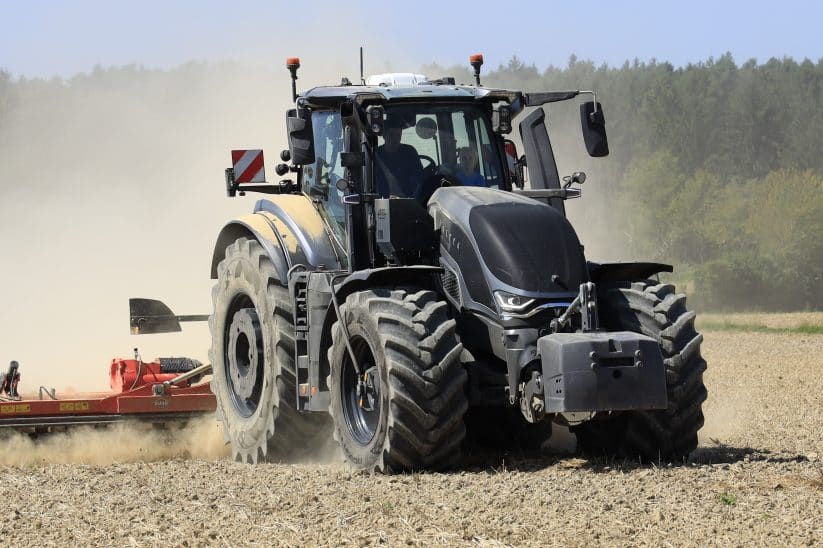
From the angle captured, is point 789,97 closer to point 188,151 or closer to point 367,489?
point 188,151

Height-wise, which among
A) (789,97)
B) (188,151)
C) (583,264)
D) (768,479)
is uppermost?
(789,97)

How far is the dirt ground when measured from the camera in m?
7.52

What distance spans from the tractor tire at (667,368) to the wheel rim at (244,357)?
333 centimetres

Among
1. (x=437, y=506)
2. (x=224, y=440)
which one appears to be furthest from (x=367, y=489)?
(x=224, y=440)

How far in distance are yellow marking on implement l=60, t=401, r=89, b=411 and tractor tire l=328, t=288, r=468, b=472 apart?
11.7ft

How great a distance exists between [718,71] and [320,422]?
76836 millimetres

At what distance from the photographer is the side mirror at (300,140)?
10578 millimetres

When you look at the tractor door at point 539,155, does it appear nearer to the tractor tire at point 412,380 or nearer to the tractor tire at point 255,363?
the tractor tire at point 412,380

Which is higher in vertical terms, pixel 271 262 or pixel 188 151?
pixel 188 151

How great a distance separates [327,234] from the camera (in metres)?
11.6

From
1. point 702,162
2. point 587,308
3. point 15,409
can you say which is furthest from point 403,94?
point 702,162

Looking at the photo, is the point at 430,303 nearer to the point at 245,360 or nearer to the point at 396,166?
the point at 396,166

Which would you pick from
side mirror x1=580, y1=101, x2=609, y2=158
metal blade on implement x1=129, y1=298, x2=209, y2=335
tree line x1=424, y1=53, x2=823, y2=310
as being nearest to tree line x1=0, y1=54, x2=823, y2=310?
tree line x1=424, y1=53, x2=823, y2=310

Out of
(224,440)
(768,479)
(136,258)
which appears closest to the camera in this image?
(768,479)
